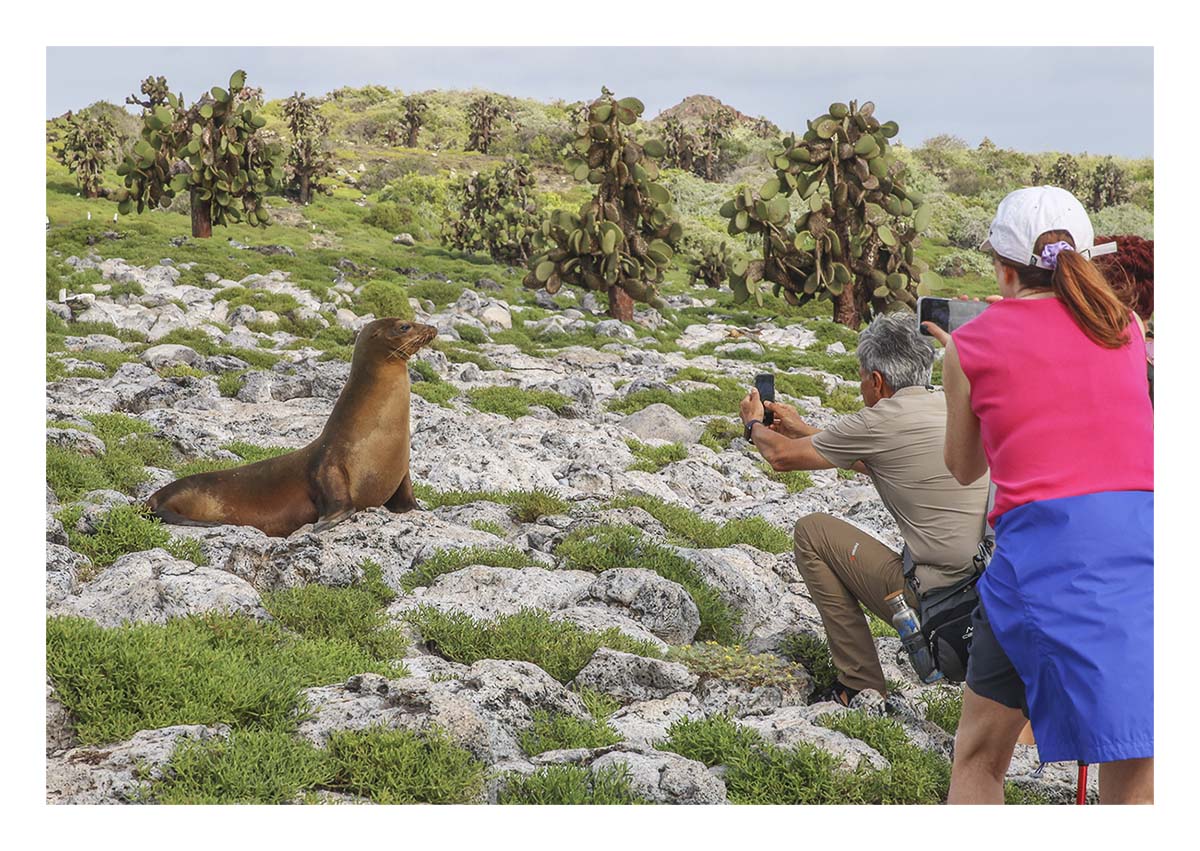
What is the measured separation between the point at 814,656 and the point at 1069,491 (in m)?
2.35

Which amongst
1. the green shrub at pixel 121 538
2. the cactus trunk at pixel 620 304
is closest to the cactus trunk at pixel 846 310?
the cactus trunk at pixel 620 304

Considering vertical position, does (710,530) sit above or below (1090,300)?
below

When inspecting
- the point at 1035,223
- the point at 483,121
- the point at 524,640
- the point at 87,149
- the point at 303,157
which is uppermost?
the point at 483,121

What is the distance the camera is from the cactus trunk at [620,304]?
1773 centimetres

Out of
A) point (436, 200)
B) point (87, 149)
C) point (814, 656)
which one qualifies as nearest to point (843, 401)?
point (814, 656)

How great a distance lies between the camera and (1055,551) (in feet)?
9.14

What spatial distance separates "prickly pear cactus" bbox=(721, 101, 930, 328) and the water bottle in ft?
48.4

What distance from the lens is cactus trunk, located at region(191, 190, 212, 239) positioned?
2081 cm

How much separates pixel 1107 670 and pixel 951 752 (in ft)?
5.27

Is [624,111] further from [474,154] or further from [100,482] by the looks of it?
[474,154]

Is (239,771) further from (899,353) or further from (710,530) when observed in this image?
(710,530)

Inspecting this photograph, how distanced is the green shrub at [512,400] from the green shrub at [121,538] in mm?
5002

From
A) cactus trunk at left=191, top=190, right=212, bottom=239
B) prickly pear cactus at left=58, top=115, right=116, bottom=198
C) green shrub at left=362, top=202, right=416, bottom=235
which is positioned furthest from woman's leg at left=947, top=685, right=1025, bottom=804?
prickly pear cactus at left=58, top=115, right=116, bottom=198

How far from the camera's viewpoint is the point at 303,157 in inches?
1125
